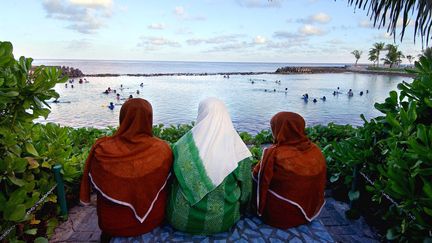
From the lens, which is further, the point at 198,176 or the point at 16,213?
the point at 198,176

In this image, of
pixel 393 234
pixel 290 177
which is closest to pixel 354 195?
pixel 393 234

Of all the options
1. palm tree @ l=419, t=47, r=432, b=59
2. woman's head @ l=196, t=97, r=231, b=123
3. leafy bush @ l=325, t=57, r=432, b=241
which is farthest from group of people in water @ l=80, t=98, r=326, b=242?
palm tree @ l=419, t=47, r=432, b=59

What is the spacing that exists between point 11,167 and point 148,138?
1158 millimetres

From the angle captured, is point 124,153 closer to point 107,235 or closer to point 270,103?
point 107,235

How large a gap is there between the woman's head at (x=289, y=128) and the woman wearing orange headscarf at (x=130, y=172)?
1100 mm

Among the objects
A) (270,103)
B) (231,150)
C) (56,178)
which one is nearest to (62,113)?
(270,103)

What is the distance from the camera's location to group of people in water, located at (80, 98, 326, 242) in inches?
105

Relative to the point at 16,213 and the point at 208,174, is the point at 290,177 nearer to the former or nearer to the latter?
the point at 208,174

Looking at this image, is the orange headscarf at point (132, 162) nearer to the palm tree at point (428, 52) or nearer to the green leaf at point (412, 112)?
the green leaf at point (412, 112)

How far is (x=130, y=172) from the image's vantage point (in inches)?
104

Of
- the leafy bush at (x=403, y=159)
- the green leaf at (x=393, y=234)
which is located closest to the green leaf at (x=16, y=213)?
the leafy bush at (x=403, y=159)

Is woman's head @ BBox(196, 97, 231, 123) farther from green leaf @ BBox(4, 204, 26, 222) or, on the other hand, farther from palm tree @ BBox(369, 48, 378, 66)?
palm tree @ BBox(369, 48, 378, 66)

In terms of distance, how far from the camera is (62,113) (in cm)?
2014

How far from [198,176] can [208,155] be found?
0.71 ft
